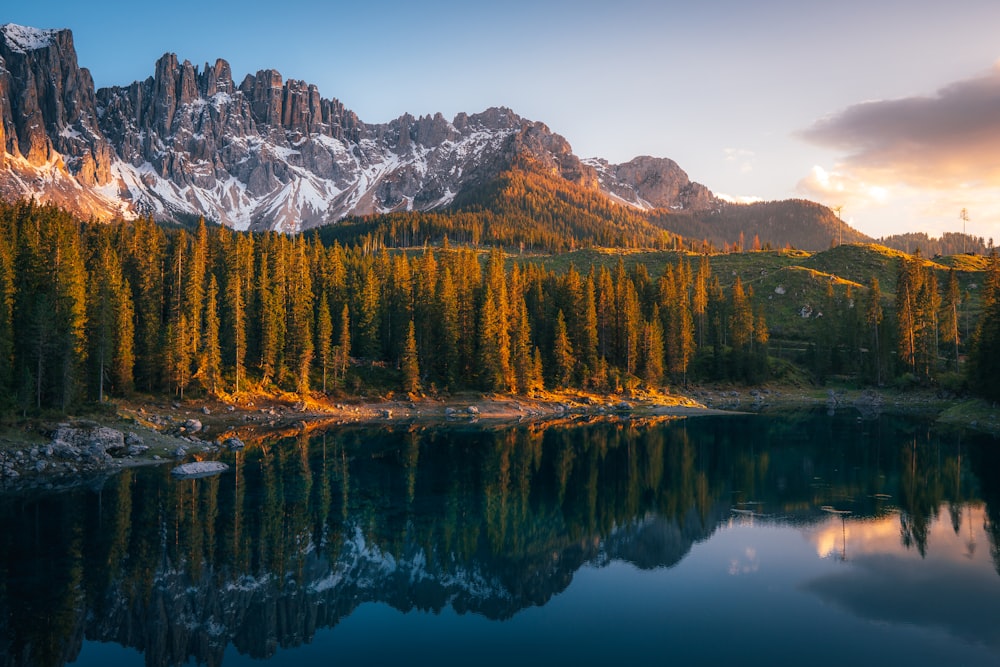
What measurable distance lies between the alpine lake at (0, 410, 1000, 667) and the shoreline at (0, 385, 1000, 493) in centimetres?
474

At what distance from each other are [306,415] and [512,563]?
53259 mm

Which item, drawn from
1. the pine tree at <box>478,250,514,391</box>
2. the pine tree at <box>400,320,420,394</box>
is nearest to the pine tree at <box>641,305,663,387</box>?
the pine tree at <box>478,250,514,391</box>

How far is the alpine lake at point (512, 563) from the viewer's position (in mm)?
22016

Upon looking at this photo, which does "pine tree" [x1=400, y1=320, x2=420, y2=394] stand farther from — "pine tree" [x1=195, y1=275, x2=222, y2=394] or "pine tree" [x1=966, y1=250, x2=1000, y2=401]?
"pine tree" [x1=966, y1=250, x2=1000, y2=401]

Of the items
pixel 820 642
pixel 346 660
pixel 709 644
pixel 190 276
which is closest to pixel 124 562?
pixel 346 660

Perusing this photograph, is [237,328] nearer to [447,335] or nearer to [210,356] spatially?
[210,356]

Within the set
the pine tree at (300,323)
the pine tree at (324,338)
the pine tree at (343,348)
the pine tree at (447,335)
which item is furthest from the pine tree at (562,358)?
the pine tree at (300,323)

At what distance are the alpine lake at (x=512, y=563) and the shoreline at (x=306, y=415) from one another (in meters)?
4.74

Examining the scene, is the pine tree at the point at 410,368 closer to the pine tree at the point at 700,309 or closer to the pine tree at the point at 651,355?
the pine tree at the point at 651,355

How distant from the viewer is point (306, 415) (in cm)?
7788

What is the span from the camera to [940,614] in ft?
78.8

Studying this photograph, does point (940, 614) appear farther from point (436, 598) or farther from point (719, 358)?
point (719, 358)

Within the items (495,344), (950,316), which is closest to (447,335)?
(495,344)

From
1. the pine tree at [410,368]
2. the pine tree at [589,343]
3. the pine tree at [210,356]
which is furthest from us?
the pine tree at [589,343]
